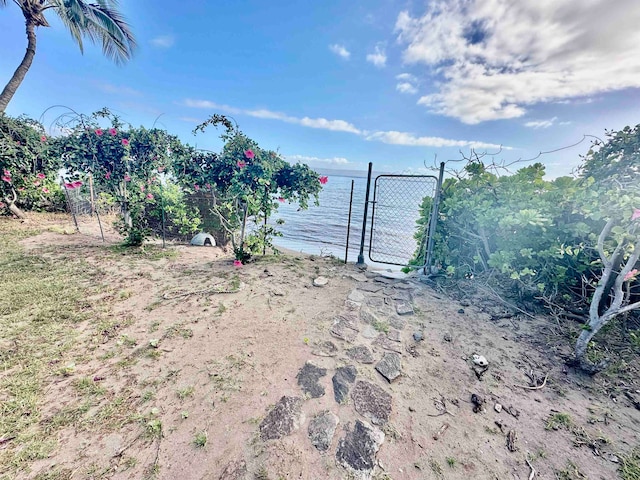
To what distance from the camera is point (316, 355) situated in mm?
2213

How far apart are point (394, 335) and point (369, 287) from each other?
3.74ft

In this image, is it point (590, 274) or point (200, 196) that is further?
point (200, 196)

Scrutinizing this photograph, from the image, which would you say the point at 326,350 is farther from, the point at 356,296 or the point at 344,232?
the point at 344,232

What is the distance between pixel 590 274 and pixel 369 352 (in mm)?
2728

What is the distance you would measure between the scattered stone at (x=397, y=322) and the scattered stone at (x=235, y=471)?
1873 mm

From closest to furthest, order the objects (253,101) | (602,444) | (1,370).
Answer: (602,444), (1,370), (253,101)

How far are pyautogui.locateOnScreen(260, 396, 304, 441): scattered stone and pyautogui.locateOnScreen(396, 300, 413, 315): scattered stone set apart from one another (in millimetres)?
1711

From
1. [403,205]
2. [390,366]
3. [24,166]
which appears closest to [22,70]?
[24,166]

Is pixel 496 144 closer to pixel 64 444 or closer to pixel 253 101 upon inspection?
pixel 64 444

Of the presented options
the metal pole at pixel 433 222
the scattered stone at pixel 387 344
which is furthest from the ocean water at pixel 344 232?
the scattered stone at pixel 387 344

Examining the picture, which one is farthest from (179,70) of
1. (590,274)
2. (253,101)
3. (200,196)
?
(590,274)

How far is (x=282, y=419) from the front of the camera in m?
1.63

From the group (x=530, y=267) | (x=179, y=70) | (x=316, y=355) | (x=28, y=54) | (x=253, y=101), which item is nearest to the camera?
(x=316, y=355)

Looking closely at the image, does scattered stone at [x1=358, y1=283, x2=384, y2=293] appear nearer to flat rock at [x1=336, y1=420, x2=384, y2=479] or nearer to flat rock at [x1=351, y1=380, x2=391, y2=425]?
flat rock at [x1=351, y1=380, x2=391, y2=425]
